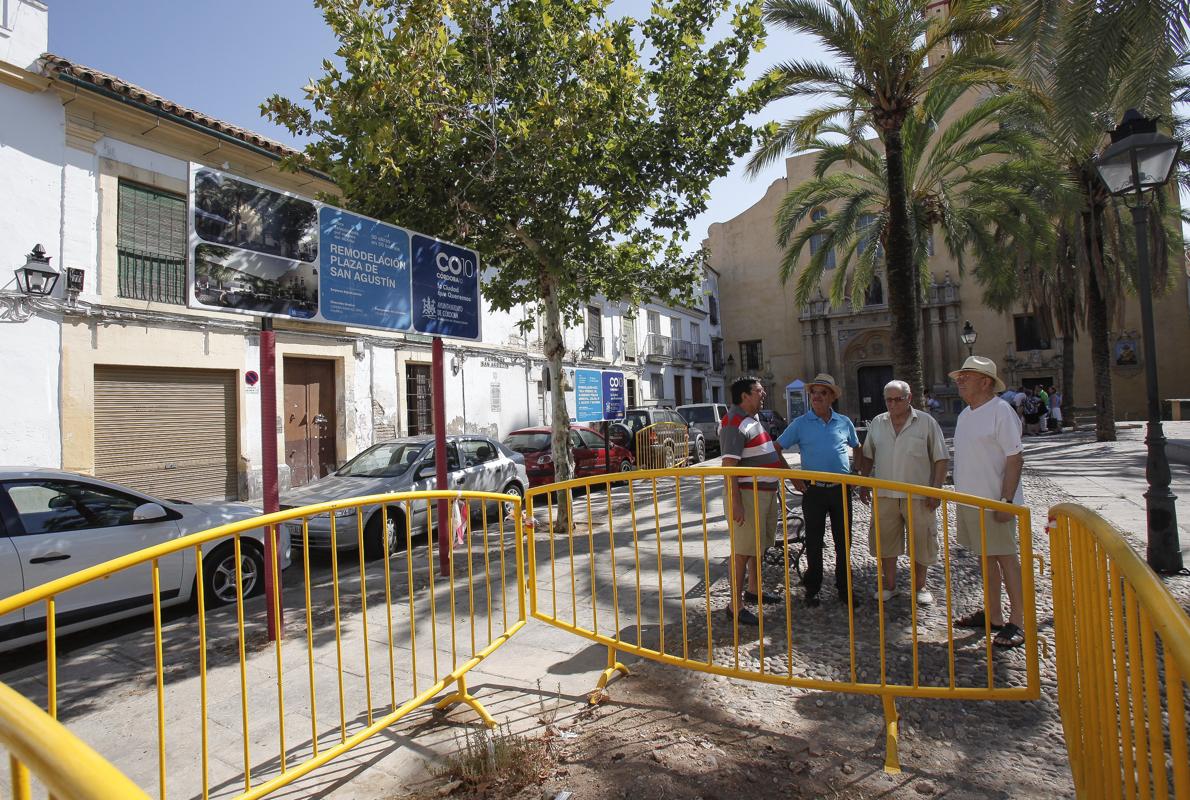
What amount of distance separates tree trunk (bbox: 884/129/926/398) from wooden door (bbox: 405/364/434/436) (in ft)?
Answer: 35.6

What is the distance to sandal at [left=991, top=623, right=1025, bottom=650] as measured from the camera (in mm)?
3711

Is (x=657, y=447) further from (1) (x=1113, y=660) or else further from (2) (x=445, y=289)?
(1) (x=1113, y=660)

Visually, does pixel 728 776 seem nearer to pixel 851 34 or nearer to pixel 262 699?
pixel 262 699

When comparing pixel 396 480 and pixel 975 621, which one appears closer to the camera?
pixel 975 621

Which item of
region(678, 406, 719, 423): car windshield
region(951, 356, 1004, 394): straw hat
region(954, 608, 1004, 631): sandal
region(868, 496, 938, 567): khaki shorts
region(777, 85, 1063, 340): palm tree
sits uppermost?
region(777, 85, 1063, 340): palm tree

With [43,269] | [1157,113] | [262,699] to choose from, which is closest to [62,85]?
[43,269]

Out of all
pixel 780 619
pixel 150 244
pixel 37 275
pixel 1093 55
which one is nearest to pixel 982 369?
pixel 780 619

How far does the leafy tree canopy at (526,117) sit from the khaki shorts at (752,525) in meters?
4.05

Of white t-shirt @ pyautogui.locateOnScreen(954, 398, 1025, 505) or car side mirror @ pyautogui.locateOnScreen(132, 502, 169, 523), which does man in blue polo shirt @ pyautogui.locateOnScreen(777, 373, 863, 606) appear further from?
car side mirror @ pyautogui.locateOnScreen(132, 502, 169, 523)

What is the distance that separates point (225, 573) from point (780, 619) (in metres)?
4.60

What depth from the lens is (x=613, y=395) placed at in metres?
10.4

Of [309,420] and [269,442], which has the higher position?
[309,420]

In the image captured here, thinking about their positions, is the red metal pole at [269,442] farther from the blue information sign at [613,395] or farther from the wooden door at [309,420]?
the wooden door at [309,420]

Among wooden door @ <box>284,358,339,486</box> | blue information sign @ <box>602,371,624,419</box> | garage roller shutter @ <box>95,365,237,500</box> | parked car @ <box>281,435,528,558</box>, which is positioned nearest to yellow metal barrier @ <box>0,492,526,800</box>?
parked car @ <box>281,435,528,558</box>
